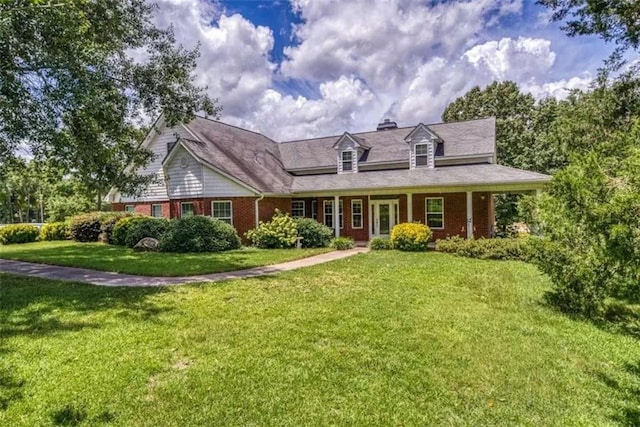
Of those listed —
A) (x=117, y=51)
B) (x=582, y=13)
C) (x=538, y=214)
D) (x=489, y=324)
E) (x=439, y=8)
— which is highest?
(x=439, y=8)

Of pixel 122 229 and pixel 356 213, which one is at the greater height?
pixel 356 213

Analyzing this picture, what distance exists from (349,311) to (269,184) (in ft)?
44.4

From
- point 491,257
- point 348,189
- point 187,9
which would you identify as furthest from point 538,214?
point 187,9

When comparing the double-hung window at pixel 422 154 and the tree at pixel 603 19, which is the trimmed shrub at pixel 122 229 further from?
the tree at pixel 603 19

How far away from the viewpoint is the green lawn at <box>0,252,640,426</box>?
4.10 meters

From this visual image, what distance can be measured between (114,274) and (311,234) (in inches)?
357

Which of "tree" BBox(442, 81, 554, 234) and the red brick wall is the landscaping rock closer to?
the red brick wall

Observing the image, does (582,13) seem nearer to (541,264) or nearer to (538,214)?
(538,214)

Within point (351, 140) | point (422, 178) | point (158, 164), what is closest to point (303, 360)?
point (422, 178)

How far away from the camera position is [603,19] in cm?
928

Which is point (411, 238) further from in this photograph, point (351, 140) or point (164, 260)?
point (164, 260)

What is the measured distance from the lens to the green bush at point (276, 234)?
17.6m

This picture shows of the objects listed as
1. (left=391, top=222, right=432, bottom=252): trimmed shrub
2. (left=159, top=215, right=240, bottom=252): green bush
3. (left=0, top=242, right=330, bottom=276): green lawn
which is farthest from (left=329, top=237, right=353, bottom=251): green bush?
(left=159, top=215, right=240, bottom=252): green bush

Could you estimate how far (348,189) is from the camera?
18703 millimetres
